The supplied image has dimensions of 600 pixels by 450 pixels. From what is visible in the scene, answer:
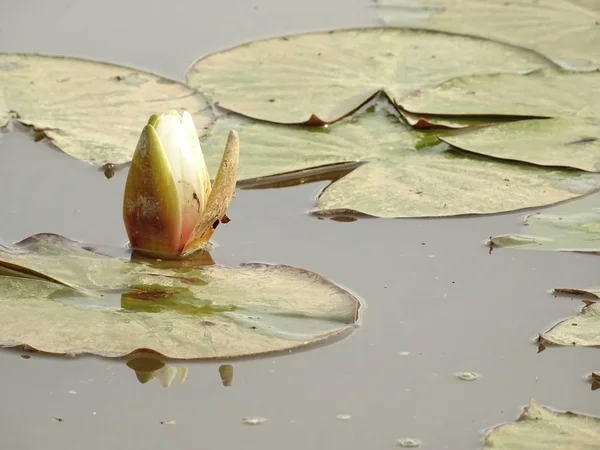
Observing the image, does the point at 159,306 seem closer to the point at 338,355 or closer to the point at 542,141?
the point at 338,355

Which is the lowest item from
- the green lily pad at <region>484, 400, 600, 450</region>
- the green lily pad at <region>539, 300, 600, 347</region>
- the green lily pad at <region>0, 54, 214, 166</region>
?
the green lily pad at <region>484, 400, 600, 450</region>

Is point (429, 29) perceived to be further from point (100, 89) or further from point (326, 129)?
point (100, 89)

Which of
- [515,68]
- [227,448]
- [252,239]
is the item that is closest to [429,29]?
[515,68]

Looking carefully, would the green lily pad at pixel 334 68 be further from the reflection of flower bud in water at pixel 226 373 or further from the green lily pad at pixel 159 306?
the reflection of flower bud in water at pixel 226 373

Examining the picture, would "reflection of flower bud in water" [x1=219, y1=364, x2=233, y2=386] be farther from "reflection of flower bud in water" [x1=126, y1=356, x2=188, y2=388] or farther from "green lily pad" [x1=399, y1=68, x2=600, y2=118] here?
"green lily pad" [x1=399, y1=68, x2=600, y2=118]

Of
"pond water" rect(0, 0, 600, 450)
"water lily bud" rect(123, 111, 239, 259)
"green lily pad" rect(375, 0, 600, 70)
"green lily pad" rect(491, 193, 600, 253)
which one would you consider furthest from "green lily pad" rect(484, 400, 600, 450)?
"green lily pad" rect(375, 0, 600, 70)
